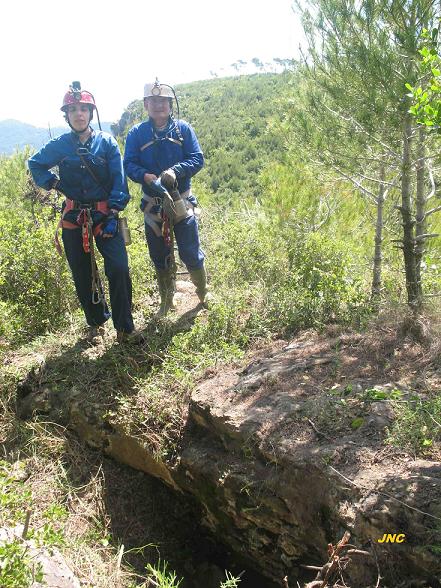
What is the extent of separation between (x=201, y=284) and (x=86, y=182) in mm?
1437

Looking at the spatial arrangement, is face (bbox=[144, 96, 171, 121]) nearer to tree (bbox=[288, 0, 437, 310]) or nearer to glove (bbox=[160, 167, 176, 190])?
glove (bbox=[160, 167, 176, 190])

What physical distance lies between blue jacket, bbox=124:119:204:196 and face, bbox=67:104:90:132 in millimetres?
420

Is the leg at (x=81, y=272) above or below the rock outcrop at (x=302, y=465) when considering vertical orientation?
above

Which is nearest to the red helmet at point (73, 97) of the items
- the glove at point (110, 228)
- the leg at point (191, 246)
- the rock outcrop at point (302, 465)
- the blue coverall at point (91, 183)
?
the blue coverall at point (91, 183)

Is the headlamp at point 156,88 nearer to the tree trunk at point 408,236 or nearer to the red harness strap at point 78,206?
the red harness strap at point 78,206

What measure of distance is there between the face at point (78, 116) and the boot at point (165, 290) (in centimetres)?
146

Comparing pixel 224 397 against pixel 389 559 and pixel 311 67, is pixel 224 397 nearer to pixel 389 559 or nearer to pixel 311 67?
pixel 389 559

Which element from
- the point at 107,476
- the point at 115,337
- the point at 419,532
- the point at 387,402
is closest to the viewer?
the point at 419,532

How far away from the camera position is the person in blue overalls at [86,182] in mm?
3719

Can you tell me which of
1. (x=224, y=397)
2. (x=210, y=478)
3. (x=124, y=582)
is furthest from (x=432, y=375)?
(x=124, y=582)

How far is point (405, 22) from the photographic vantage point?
3133mm

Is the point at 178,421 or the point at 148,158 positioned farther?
the point at 148,158

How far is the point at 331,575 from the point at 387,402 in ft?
3.43

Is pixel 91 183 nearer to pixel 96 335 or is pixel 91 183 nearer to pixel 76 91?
pixel 76 91
